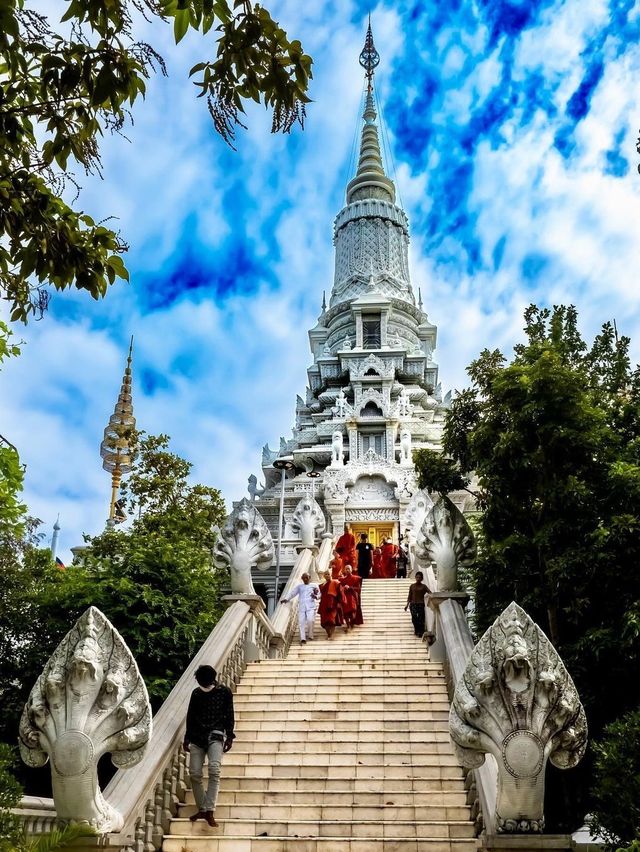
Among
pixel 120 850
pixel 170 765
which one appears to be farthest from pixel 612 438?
pixel 120 850

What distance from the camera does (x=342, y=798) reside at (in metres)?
7.39

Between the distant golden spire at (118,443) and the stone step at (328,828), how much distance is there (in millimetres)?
18982

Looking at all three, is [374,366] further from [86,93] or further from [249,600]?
[86,93]

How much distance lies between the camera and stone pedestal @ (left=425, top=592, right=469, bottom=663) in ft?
35.7

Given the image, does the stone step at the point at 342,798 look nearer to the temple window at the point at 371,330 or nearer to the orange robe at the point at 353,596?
the orange robe at the point at 353,596

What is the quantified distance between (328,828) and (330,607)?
253 inches

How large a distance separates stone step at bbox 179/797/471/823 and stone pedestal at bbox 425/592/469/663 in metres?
3.60

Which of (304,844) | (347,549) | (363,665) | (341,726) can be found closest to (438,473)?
(363,665)

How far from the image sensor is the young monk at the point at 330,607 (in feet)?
43.2

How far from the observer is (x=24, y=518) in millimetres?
15031

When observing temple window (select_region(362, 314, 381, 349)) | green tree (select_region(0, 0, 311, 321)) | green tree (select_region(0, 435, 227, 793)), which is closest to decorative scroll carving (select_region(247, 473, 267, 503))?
temple window (select_region(362, 314, 381, 349))

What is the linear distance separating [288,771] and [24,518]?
9046 mm

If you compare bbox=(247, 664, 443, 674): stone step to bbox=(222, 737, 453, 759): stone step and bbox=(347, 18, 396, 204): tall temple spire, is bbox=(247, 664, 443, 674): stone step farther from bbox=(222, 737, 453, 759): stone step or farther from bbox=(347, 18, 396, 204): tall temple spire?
bbox=(347, 18, 396, 204): tall temple spire

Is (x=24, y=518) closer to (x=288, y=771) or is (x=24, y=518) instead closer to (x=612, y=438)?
(x=288, y=771)
